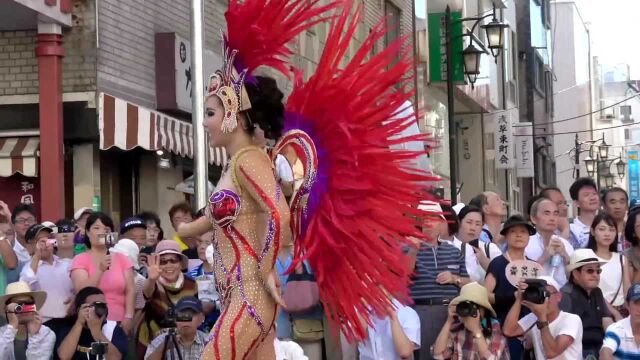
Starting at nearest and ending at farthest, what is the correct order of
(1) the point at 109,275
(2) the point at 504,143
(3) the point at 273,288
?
(3) the point at 273,288 < (1) the point at 109,275 < (2) the point at 504,143

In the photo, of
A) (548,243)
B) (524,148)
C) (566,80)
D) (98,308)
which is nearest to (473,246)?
(548,243)

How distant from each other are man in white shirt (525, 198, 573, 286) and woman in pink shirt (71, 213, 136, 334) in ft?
10.5

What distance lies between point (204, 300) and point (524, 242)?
2444 mm

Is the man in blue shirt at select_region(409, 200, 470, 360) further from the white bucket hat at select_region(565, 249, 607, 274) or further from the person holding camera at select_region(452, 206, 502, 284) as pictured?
the white bucket hat at select_region(565, 249, 607, 274)

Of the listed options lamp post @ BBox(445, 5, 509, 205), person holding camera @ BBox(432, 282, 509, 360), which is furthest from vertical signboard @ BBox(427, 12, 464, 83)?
person holding camera @ BBox(432, 282, 509, 360)

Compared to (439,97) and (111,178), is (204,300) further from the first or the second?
(439,97)

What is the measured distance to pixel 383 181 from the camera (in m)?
6.36

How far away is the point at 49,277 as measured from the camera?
9.62 meters

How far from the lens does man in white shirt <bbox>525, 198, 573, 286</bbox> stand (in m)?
9.83

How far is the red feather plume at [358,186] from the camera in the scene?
6309 millimetres

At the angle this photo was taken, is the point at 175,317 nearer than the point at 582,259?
Yes

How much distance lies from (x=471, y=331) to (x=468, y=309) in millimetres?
164

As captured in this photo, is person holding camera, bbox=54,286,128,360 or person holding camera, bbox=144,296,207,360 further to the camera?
person holding camera, bbox=54,286,128,360

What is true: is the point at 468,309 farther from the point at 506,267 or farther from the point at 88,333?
the point at 88,333
